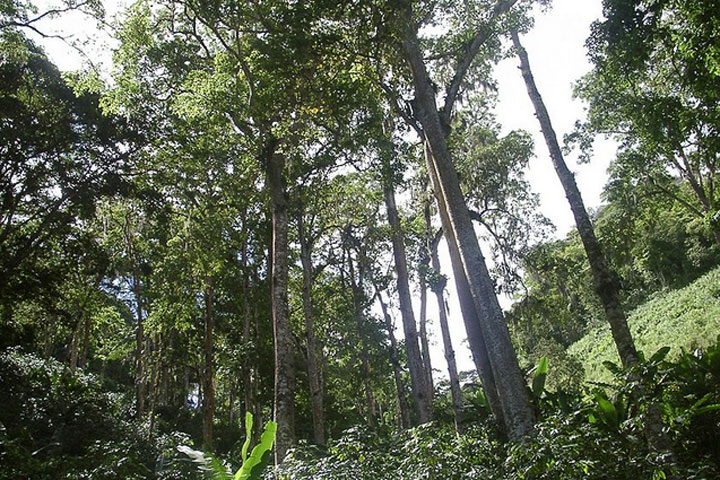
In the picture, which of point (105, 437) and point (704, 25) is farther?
point (105, 437)

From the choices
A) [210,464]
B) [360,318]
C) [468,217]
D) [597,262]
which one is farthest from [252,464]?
[360,318]

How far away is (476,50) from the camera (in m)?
8.16

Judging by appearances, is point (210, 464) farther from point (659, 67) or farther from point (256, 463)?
point (659, 67)

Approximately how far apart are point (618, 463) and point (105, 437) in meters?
12.6

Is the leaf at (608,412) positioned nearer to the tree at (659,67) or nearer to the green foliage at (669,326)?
the tree at (659,67)

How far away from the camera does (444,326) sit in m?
15.3

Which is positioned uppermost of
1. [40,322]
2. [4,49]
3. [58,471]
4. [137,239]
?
[4,49]

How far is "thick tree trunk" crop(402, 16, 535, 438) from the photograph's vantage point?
18.7 feet

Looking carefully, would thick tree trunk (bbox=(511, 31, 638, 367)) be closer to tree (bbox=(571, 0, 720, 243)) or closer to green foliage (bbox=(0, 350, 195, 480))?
tree (bbox=(571, 0, 720, 243))

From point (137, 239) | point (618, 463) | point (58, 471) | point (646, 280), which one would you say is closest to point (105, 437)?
point (58, 471)

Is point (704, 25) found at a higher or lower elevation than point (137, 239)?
lower

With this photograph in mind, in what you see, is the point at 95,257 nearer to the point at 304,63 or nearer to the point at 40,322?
the point at 40,322

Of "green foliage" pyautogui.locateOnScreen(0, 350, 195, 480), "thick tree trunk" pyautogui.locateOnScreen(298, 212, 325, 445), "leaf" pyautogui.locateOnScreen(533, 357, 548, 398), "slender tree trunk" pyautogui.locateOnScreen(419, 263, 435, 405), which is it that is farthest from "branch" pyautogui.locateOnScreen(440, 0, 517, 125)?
"slender tree trunk" pyautogui.locateOnScreen(419, 263, 435, 405)

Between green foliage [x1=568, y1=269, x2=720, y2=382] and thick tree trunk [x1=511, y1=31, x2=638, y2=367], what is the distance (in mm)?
10612
